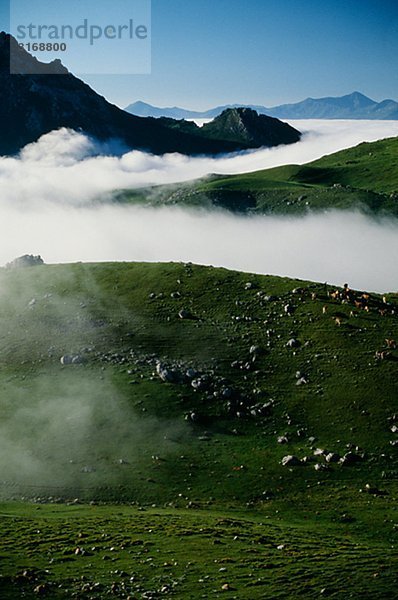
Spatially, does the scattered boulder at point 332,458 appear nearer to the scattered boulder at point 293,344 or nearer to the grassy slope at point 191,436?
the grassy slope at point 191,436

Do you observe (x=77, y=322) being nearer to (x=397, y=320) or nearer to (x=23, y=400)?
(x=23, y=400)

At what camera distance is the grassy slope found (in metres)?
38.3

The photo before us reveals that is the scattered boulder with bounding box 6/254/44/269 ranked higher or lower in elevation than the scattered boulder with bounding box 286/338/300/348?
higher

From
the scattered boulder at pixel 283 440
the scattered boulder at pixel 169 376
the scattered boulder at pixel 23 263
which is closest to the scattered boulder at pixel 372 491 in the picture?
the scattered boulder at pixel 283 440

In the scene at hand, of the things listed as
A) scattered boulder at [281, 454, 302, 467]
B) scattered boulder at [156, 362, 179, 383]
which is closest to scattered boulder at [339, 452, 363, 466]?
scattered boulder at [281, 454, 302, 467]

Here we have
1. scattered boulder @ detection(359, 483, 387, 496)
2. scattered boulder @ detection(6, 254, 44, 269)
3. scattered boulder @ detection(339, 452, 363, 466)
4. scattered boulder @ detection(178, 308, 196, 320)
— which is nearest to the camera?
scattered boulder @ detection(359, 483, 387, 496)

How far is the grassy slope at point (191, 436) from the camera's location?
3828 cm

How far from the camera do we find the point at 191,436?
65250 millimetres

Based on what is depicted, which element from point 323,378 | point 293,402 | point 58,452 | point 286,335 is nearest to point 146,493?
point 58,452

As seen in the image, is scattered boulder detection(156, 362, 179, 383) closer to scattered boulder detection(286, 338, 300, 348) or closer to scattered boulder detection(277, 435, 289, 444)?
scattered boulder detection(286, 338, 300, 348)

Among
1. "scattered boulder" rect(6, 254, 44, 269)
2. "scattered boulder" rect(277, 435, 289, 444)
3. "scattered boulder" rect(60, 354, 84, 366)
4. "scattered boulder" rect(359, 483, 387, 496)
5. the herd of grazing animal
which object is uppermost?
"scattered boulder" rect(6, 254, 44, 269)

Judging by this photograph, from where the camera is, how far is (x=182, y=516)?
50031 mm

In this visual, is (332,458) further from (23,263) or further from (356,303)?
(23,263)

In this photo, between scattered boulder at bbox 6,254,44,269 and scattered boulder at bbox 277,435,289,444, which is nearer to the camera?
scattered boulder at bbox 277,435,289,444
